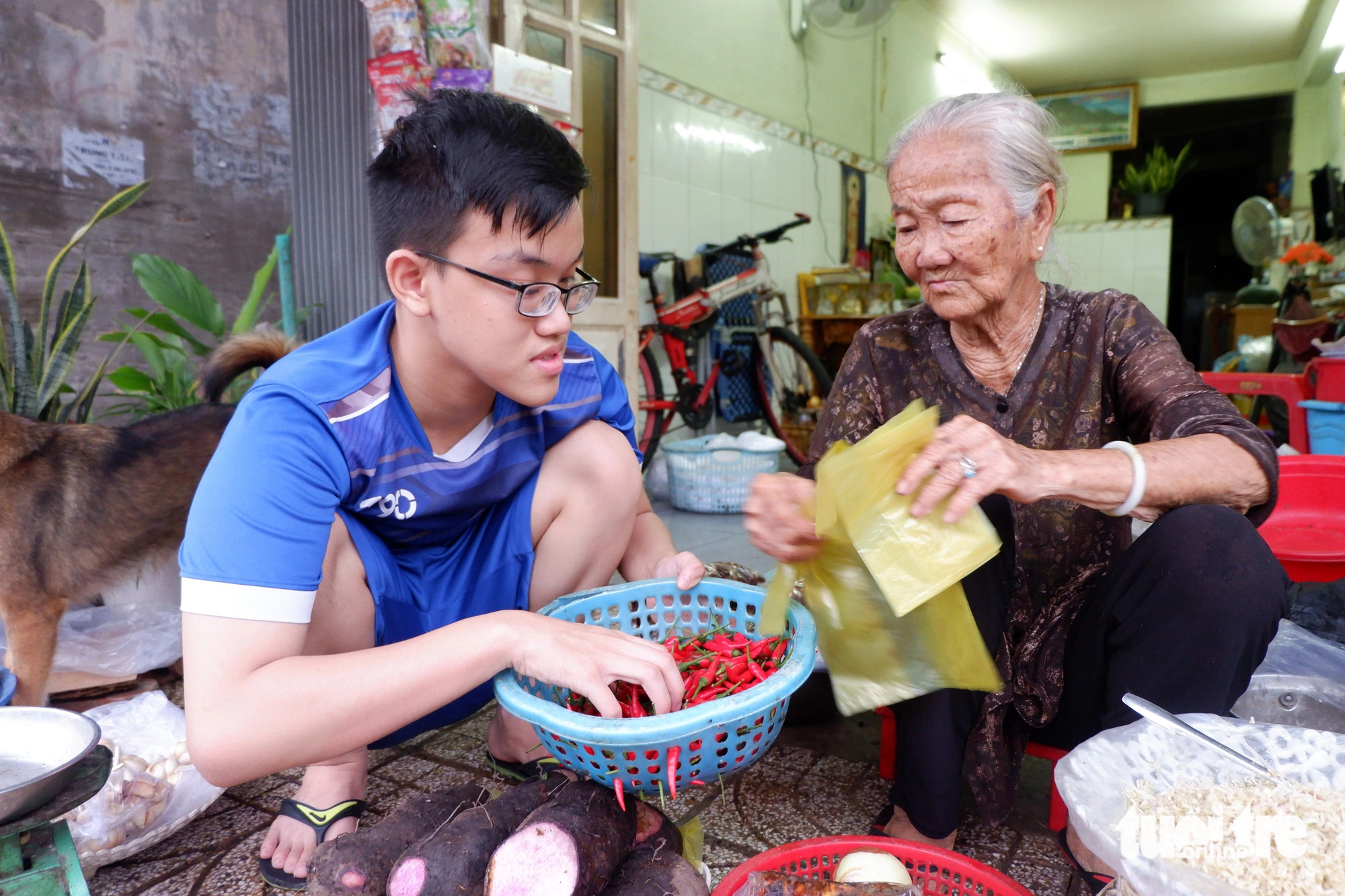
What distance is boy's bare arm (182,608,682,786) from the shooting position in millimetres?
1036

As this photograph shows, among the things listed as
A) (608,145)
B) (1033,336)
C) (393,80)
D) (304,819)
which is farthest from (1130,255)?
(304,819)

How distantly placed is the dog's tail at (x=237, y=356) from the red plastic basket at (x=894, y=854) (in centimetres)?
199

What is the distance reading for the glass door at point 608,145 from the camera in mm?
3412

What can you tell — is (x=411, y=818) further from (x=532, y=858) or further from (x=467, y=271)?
(x=467, y=271)

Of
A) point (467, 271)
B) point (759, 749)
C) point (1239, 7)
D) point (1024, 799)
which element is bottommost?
point (1024, 799)

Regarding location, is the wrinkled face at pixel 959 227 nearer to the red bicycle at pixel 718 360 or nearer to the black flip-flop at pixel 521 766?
the black flip-flop at pixel 521 766

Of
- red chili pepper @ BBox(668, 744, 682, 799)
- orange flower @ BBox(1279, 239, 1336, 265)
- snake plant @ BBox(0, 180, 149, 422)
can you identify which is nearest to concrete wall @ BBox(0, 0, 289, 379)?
snake plant @ BBox(0, 180, 149, 422)

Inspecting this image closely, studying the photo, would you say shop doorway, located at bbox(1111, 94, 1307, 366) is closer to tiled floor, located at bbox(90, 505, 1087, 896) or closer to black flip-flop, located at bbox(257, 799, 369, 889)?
tiled floor, located at bbox(90, 505, 1087, 896)

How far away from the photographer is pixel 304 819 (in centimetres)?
141

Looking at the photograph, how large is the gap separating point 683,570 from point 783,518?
0.31m

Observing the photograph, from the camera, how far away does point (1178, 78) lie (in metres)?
9.77

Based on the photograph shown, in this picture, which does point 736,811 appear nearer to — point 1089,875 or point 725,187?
point 1089,875

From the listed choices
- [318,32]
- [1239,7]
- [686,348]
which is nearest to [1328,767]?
[318,32]

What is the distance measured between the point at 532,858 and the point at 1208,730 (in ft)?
2.79
